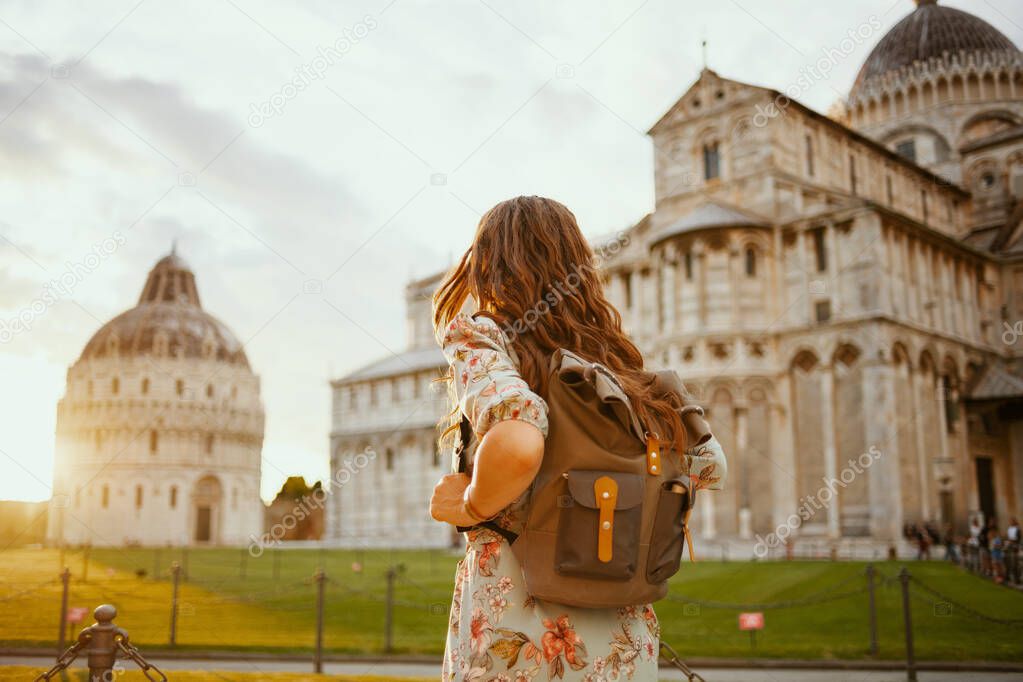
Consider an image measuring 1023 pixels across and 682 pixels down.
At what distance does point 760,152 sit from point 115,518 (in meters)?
67.8

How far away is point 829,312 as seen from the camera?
35594 mm

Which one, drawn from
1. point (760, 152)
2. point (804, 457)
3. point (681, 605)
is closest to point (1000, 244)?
point (760, 152)

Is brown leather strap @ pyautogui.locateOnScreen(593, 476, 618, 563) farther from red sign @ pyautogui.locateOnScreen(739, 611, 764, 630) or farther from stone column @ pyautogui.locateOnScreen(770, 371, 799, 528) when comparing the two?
stone column @ pyautogui.locateOnScreen(770, 371, 799, 528)

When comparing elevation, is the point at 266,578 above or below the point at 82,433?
below

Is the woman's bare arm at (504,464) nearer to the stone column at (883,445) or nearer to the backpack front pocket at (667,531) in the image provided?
the backpack front pocket at (667,531)

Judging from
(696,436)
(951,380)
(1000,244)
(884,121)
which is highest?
(884,121)

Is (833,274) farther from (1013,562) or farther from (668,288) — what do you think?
(1013,562)

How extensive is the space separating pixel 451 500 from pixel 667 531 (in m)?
0.71

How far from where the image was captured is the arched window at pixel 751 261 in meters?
36.9

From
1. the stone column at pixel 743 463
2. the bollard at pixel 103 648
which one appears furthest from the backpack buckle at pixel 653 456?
→ the stone column at pixel 743 463

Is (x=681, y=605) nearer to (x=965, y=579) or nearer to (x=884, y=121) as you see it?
(x=965, y=579)

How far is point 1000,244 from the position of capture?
145 ft

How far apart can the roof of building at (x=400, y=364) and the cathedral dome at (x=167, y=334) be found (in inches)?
1062

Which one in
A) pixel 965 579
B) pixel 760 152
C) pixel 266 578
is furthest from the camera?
pixel 760 152
